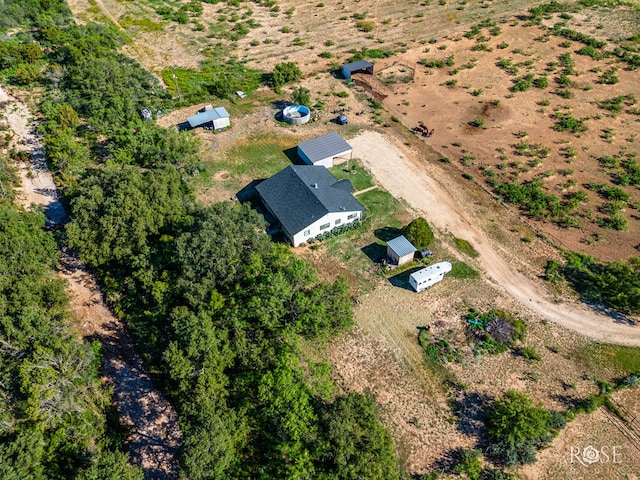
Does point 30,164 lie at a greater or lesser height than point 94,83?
→ lesser

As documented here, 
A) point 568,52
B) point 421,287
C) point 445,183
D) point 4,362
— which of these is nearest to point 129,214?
point 4,362

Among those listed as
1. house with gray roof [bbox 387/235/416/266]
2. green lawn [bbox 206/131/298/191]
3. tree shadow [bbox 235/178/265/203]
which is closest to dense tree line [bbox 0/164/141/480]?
tree shadow [bbox 235/178/265/203]

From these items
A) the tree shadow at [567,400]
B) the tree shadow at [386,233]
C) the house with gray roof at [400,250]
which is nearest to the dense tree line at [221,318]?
the house with gray roof at [400,250]

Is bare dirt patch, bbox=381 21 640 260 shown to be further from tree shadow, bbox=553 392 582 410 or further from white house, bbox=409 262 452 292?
tree shadow, bbox=553 392 582 410

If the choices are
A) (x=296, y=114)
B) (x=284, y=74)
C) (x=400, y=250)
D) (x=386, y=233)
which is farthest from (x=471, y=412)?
(x=284, y=74)

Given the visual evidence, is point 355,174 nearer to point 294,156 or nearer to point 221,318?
point 294,156

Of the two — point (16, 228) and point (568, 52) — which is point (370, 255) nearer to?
point (16, 228)
